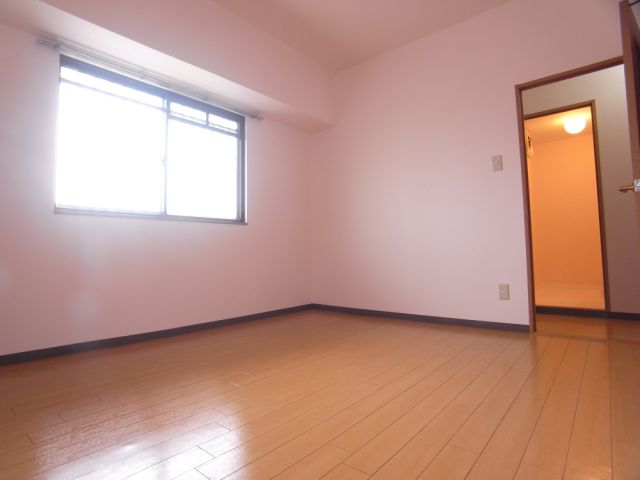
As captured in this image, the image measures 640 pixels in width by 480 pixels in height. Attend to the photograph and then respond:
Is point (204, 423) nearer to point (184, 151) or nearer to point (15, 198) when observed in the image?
point (15, 198)

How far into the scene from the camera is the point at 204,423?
1.44 m

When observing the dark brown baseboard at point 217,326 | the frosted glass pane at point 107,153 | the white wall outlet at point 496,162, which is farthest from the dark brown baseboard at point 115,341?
the white wall outlet at point 496,162

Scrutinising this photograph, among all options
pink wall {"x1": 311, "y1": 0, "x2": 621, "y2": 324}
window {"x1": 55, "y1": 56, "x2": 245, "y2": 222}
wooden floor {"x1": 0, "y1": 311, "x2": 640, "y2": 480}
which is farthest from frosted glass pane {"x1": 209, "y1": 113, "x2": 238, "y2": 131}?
wooden floor {"x1": 0, "y1": 311, "x2": 640, "y2": 480}

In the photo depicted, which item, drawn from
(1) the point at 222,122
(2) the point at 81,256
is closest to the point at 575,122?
(1) the point at 222,122

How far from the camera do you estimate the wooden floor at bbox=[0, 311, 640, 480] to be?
1131 mm

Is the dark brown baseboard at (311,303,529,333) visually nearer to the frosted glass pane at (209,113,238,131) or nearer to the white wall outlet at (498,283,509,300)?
the white wall outlet at (498,283,509,300)

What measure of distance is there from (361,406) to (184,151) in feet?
9.27

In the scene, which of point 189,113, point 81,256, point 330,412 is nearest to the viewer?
point 330,412

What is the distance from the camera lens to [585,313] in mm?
3607

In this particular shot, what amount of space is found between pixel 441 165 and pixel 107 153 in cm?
302

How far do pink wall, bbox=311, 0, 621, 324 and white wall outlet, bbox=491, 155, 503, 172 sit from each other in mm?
46

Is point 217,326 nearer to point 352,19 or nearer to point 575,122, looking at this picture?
point 352,19

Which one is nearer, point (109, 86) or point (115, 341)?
point (115, 341)

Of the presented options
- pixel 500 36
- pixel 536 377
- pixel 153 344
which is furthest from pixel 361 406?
pixel 500 36
